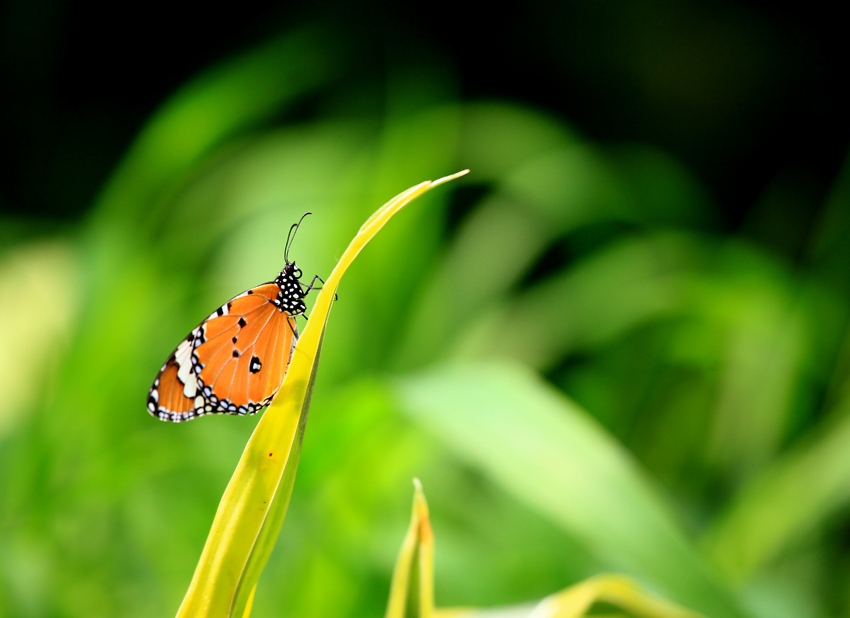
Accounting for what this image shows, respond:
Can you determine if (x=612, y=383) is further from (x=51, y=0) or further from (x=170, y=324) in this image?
(x=51, y=0)

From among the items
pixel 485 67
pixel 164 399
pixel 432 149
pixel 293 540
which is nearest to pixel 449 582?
pixel 293 540

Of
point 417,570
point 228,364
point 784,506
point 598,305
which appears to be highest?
point 598,305

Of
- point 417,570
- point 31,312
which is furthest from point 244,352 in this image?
point 31,312

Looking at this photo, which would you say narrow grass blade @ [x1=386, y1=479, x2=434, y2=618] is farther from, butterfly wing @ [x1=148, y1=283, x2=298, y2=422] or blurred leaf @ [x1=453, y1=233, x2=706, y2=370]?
blurred leaf @ [x1=453, y1=233, x2=706, y2=370]

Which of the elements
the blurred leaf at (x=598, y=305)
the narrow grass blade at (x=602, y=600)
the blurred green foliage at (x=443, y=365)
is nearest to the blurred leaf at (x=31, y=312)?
the blurred green foliage at (x=443, y=365)

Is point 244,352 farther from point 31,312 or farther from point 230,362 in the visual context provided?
point 31,312

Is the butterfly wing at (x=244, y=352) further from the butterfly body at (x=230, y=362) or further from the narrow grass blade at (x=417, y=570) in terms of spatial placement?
the narrow grass blade at (x=417, y=570)

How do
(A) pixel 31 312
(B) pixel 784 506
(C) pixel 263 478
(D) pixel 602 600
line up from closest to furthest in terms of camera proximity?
(C) pixel 263 478 < (D) pixel 602 600 < (B) pixel 784 506 < (A) pixel 31 312

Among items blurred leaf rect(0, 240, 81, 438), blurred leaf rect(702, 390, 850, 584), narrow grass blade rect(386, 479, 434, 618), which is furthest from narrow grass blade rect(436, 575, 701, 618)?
blurred leaf rect(0, 240, 81, 438)
